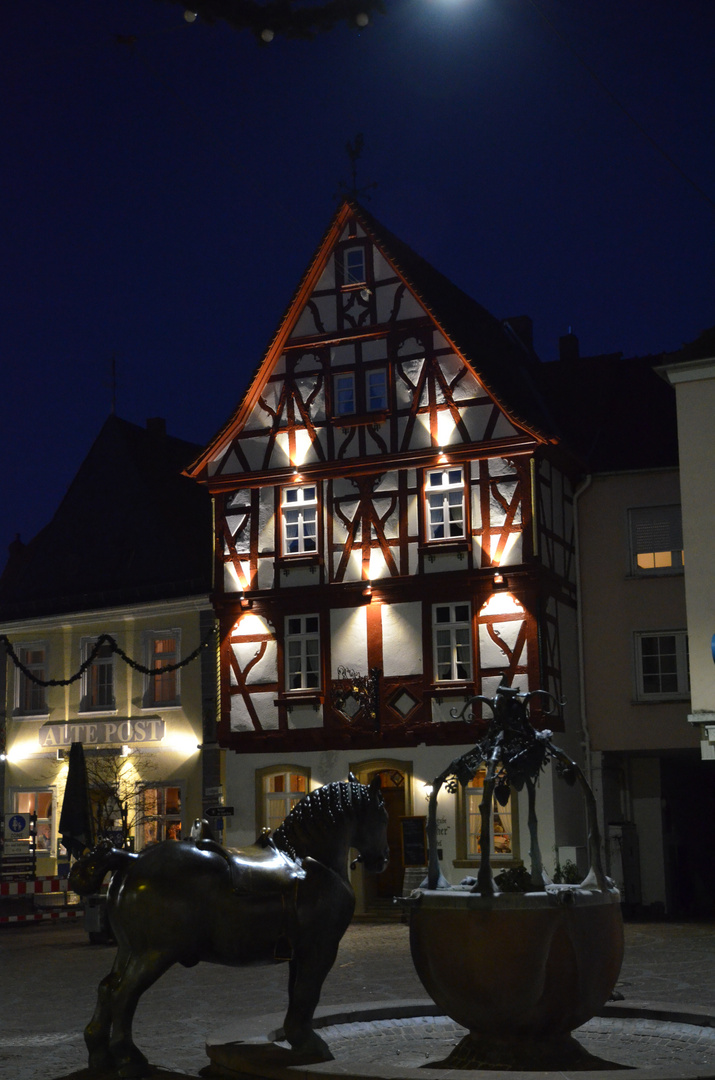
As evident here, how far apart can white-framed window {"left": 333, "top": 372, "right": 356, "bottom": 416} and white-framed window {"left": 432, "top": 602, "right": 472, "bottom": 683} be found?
4.46m

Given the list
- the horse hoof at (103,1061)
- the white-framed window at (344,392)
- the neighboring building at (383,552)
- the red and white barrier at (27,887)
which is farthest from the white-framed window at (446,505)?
the horse hoof at (103,1061)

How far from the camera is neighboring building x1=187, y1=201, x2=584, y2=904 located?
26797 millimetres

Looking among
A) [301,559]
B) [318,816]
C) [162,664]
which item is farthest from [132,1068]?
[162,664]

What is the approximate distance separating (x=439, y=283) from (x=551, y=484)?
5990 mm

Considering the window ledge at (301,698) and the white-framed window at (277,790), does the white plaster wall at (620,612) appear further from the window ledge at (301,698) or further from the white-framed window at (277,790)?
the white-framed window at (277,790)

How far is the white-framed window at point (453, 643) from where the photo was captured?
88.8ft

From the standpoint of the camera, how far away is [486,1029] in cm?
950

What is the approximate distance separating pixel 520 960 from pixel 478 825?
Result: 679 inches

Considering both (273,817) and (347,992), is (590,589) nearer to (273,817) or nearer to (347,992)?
(273,817)

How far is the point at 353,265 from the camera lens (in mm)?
29250

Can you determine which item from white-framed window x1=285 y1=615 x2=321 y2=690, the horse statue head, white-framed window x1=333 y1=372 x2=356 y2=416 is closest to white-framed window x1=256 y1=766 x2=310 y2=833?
white-framed window x1=285 y1=615 x2=321 y2=690

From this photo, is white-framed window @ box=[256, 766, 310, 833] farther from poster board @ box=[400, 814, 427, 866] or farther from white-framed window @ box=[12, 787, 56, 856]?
white-framed window @ box=[12, 787, 56, 856]

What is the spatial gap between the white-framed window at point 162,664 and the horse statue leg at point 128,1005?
21672 millimetres

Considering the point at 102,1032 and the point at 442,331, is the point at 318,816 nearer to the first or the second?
the point at 102,1032
